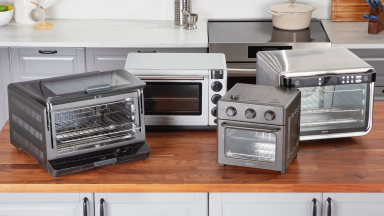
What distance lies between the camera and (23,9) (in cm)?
365

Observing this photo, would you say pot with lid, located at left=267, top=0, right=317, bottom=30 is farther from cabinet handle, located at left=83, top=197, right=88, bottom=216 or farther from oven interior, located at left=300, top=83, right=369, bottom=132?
cabinet handle, located at left=83, top=197, right=88, bottom=216

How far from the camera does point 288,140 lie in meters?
1.69

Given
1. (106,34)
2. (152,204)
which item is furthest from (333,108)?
(106,34)

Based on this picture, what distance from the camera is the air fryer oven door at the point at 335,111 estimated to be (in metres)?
1.91

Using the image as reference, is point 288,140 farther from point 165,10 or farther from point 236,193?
point 165,10

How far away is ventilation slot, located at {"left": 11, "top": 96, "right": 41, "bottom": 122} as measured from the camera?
167 cm

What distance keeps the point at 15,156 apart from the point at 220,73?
35.8 inches

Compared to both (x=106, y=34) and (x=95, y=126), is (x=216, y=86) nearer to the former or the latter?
(x=95, y=126)

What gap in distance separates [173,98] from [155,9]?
202 cm

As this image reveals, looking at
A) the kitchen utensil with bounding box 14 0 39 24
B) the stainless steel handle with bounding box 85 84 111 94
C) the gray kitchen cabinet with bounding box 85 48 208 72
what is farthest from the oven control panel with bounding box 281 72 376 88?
the kitchen utensil with bounding box 14 0 39 24

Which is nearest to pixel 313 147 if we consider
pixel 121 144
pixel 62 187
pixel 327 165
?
pixel 327 165

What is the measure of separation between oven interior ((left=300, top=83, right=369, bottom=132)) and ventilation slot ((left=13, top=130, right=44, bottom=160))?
3.42 feet

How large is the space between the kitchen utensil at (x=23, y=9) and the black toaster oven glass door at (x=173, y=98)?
6.69ft

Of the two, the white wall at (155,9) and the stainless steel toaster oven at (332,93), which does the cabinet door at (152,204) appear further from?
the white wall at (155,9)
